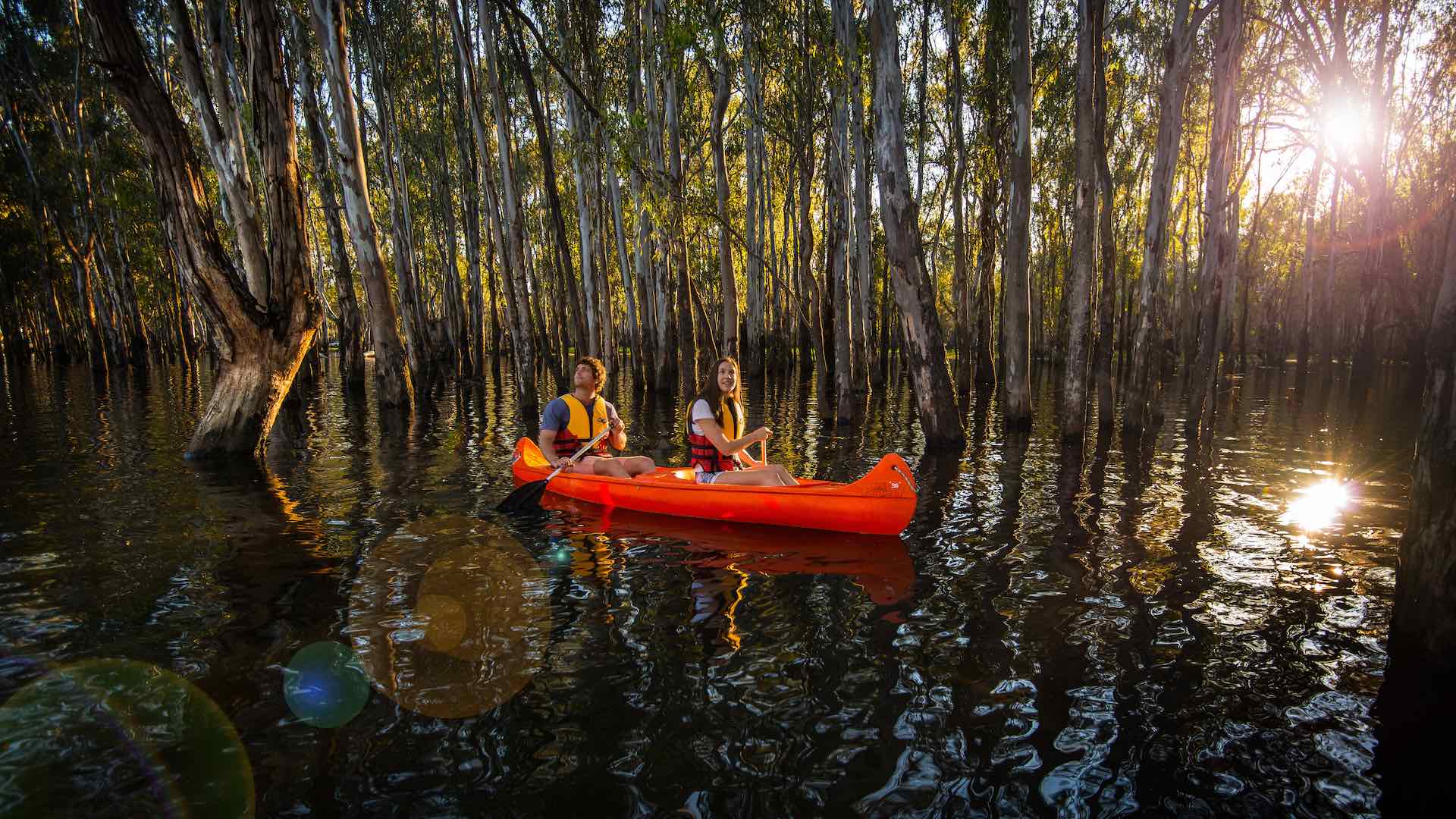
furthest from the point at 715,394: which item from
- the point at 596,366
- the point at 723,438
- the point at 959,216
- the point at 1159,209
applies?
the point at 959,216

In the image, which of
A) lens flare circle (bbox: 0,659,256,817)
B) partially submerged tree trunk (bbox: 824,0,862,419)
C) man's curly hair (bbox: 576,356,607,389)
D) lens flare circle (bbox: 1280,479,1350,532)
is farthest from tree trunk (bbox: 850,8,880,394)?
lens flare circle (bbox: 0,659,256,817)

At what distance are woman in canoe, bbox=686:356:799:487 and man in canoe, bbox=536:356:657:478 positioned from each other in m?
0.76

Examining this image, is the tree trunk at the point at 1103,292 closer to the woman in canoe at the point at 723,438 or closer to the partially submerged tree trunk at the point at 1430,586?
the woman in canoe at the point at 723,438

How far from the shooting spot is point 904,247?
28.9 feet

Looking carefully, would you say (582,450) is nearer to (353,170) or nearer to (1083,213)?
(1083,213)

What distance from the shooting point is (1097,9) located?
8.73 m

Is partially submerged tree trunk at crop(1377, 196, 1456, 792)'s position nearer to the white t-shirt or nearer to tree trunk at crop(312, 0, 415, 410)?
the white t-shirt

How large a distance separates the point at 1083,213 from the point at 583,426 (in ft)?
21.9

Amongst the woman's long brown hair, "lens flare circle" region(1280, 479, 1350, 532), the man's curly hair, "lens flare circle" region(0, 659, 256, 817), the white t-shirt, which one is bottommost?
"lens flare circle" region(0, 659, 256, 817)

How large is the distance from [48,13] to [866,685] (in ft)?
90.9

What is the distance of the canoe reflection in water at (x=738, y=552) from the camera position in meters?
4.45

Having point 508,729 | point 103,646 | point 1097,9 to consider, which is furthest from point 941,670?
point 1097,9

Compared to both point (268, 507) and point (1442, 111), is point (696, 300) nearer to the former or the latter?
point (268, 507)

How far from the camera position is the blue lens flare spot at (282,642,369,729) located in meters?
3.03
